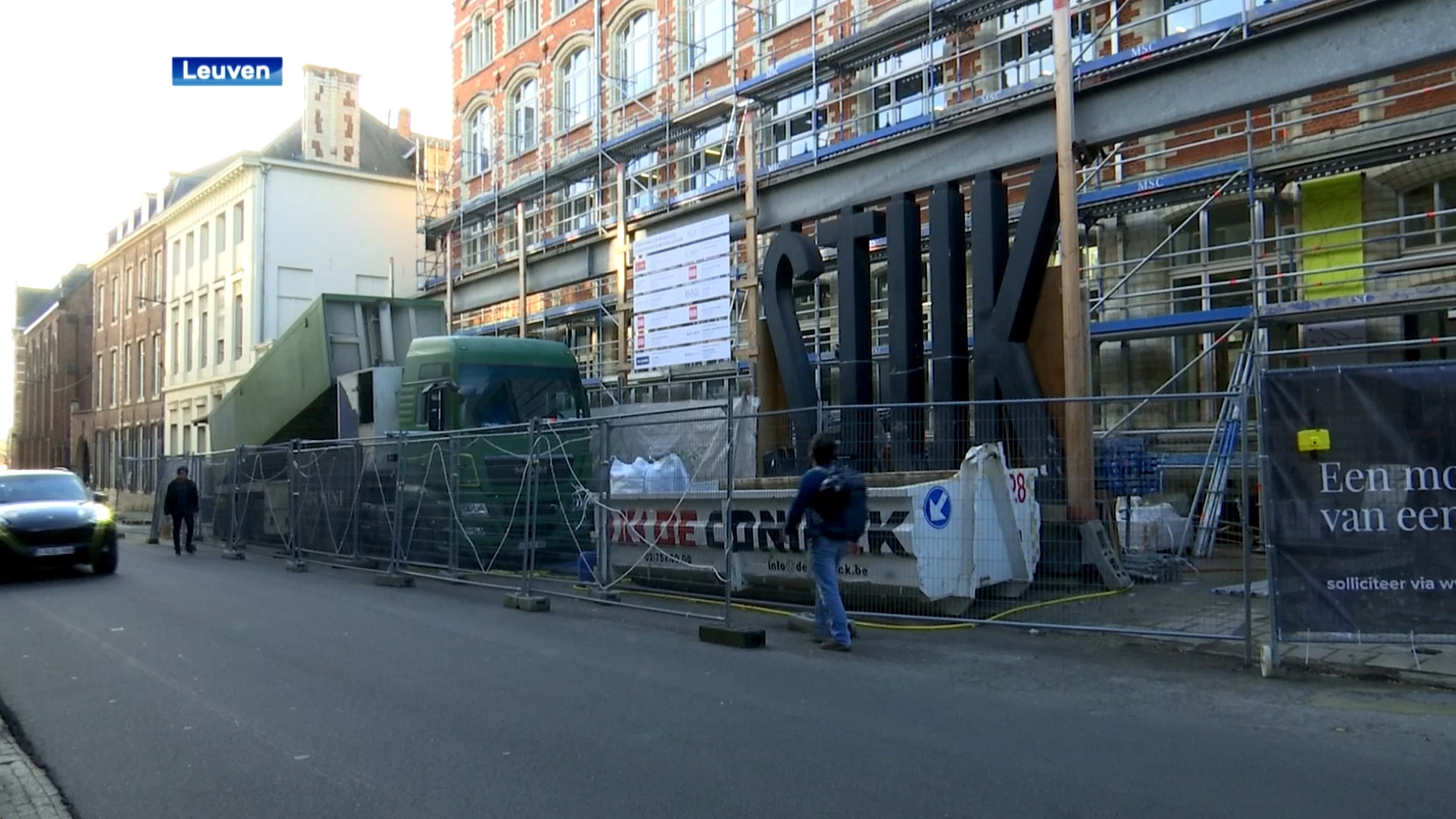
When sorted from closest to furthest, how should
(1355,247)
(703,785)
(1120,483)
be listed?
(703,785)
(1120,483)
(1355,247)

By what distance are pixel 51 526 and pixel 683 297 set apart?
10625 millimetres

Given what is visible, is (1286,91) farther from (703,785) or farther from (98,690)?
(98,690)

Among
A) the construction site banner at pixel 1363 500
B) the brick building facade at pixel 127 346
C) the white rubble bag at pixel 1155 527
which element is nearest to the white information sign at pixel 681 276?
the white rubble bag at pixel 1155 527

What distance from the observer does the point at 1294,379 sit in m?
7.82

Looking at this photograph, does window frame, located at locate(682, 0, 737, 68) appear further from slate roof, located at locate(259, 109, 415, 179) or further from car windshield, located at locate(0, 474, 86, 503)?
slate roof, located at locate(259, 109, 415, 179)

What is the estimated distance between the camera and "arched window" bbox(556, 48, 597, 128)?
30.1 m

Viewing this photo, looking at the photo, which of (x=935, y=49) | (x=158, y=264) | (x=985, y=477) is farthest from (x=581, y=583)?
(x=158, y=264)

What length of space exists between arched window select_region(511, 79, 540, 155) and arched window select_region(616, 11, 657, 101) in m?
4.19

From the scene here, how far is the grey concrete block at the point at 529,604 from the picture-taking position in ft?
37.8

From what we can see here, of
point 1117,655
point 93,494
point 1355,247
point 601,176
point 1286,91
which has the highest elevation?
point 601,176

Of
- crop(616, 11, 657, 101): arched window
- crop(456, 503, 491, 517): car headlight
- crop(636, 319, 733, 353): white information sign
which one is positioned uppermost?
crop(616, 11, 657, 101): arched window

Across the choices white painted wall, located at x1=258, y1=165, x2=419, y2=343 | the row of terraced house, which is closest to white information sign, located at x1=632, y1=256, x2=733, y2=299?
the row of terraced house

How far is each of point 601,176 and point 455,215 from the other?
738cm

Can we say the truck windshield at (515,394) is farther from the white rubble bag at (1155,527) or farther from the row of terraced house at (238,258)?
the row of terraced house at (238,258)
